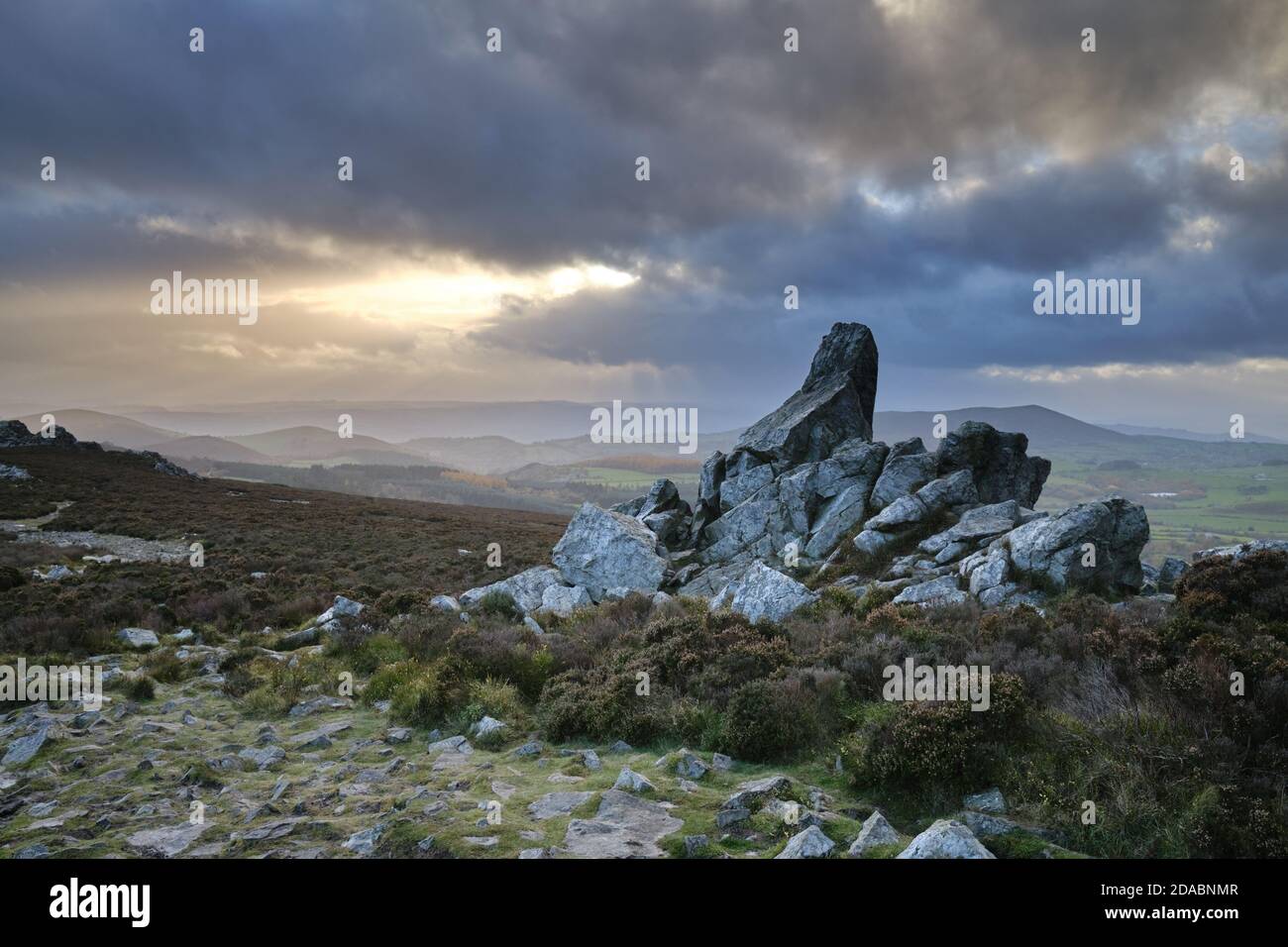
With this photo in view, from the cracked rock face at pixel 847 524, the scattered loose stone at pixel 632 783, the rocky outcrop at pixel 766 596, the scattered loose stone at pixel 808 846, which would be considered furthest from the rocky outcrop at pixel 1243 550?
the scattered loose stone at pixel 632 783

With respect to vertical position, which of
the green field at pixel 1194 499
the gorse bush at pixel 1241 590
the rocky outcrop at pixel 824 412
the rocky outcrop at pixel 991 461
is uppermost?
the rocky outcrop at pixel 824 412

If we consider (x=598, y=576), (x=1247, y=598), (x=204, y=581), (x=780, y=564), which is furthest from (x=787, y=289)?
(x=204, y=581)

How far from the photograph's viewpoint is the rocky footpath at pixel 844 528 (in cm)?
1777

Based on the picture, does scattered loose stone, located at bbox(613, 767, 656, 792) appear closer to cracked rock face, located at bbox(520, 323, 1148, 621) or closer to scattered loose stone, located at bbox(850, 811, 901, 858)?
scattered loose stone, located at bbox(850, 811, 901, 858)

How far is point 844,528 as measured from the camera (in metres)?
26.8

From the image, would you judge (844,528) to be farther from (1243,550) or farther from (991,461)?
(1243,550)

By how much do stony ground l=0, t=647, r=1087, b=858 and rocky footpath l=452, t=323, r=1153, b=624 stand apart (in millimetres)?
8827

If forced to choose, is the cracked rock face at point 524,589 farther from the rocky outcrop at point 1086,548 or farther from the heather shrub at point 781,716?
the rocky outcrop at point 1086,548

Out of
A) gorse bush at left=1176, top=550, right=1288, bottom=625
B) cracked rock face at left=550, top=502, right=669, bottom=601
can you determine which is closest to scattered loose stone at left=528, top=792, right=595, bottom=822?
gorse bush at left=1176, top=550, right=1288, bottom=625

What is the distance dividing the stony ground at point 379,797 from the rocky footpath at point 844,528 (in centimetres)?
883

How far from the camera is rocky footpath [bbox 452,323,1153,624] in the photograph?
17766mm

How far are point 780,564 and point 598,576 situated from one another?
7.85 metres

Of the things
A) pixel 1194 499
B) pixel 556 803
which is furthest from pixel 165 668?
pixel 1194 499
